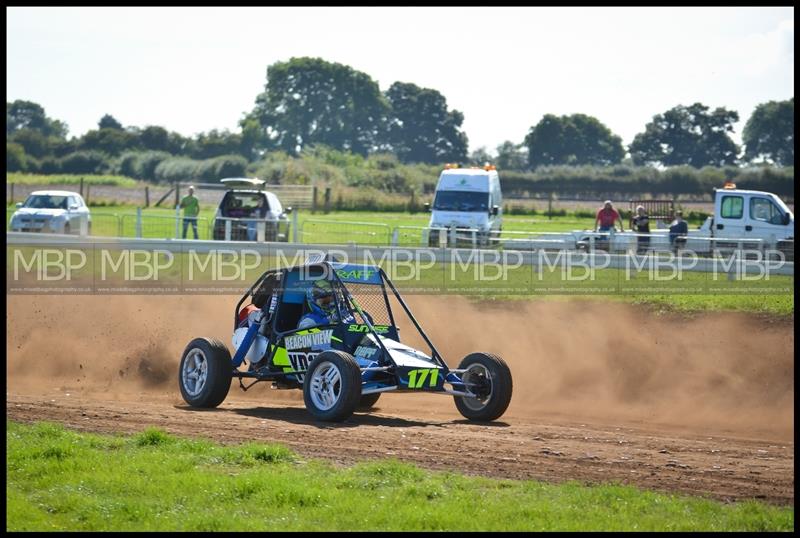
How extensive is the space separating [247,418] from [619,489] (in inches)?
209

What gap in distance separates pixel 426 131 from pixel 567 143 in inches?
614

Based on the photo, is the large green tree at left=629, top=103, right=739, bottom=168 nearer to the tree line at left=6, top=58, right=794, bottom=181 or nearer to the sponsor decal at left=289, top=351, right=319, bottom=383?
the tree line at left=6, top=58, right=794, bottom=181

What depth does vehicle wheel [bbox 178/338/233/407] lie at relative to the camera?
14031 mm

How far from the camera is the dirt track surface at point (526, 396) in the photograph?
35.1 ft

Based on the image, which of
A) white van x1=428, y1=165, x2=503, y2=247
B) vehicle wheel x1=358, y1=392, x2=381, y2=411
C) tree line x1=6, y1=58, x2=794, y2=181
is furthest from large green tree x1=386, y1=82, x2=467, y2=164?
vehicle wheel x1=358, y1=392, x2=381, y2=411

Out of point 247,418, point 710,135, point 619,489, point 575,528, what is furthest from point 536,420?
point 710,135

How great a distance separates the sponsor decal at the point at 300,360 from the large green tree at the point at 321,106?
3970 inches

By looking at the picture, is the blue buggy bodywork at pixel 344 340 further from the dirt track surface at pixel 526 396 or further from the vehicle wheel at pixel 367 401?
the vehicle wheel at pixel 367 401

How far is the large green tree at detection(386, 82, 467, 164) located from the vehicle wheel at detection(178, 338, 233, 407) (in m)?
101

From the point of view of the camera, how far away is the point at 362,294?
14578mm

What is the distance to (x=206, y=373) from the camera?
557 inches

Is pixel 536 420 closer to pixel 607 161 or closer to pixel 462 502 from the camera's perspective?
pixel 462 502

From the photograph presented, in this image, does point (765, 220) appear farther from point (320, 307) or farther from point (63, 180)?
point (63, 180)

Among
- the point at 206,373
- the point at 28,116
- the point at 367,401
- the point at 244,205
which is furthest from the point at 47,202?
the point at 28,116
